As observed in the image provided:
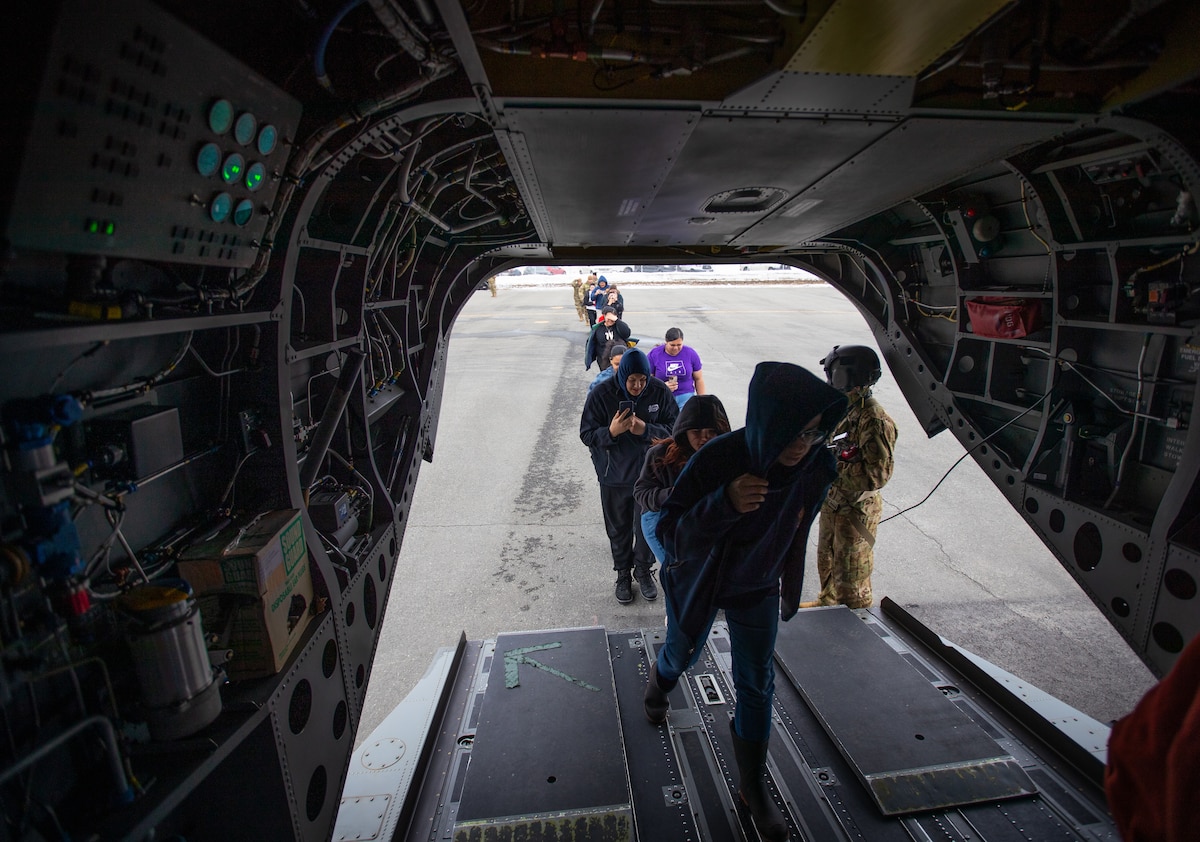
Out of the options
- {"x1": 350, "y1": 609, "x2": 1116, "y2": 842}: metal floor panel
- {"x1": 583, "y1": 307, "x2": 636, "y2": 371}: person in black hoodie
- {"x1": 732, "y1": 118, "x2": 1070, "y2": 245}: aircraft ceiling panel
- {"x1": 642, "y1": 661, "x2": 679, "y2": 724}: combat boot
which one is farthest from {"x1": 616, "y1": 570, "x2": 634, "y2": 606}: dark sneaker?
{"x1": 583, "y1": 307, "x2": 636, "y2": 371}: person in black hoodie

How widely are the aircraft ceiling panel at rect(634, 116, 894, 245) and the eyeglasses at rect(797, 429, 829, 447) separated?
1.28 m

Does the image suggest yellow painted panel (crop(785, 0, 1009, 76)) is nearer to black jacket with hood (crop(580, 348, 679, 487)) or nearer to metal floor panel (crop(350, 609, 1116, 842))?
black jacket with hood (crop(580, 348, 679, 487))

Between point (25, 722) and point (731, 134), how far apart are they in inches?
118

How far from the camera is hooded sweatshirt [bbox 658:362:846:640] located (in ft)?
7.63

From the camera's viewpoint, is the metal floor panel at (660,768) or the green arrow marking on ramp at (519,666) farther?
the green arrow marking on ramp at (519,666)

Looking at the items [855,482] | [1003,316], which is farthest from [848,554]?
[1003,316]

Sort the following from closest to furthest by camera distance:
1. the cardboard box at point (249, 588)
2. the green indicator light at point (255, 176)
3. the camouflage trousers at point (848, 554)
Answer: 1. the green indicator light at point (255, 176)
2. the cardboard box at point (249, 588)
3. the camouflage trousers at point (848, 554)

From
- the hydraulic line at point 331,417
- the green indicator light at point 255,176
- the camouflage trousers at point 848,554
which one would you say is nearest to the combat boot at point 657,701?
the camouflage trousers at point 848,554

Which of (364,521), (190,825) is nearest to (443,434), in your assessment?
(364,521)

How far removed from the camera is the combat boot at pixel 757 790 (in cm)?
253

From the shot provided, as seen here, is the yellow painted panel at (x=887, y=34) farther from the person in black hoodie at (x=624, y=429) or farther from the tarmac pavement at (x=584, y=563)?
the tarmac pavement at (x=584, y=563)

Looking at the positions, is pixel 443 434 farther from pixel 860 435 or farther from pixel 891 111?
pixel 891 111

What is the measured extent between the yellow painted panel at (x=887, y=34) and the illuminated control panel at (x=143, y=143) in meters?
1.81

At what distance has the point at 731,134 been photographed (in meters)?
2.32
